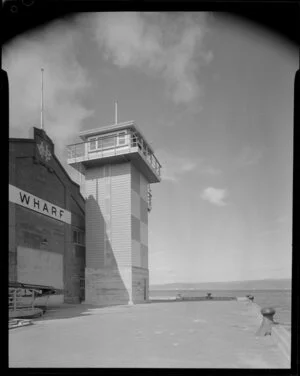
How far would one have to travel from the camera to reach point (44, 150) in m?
15.4

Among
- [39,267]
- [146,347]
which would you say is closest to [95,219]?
[39,267]

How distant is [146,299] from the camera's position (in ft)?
64.0

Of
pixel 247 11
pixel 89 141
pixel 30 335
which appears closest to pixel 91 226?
pixel 89 141

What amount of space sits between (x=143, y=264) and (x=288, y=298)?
1596 centimetres

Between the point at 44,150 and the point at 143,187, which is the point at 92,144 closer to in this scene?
the point at 44,150

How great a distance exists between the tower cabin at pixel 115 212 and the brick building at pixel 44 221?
847 mm

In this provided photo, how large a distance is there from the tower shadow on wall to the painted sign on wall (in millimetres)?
1638

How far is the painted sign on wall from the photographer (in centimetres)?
1335

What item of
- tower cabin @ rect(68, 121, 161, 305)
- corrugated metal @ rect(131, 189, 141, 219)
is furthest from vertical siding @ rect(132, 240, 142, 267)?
corrugated metal @ rect(131, 189, 141, 219)

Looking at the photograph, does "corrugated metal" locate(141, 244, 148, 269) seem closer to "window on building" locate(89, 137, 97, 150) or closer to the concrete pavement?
"window on building" locate(89, 137, 97, 150)

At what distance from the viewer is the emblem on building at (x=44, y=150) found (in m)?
15.1
